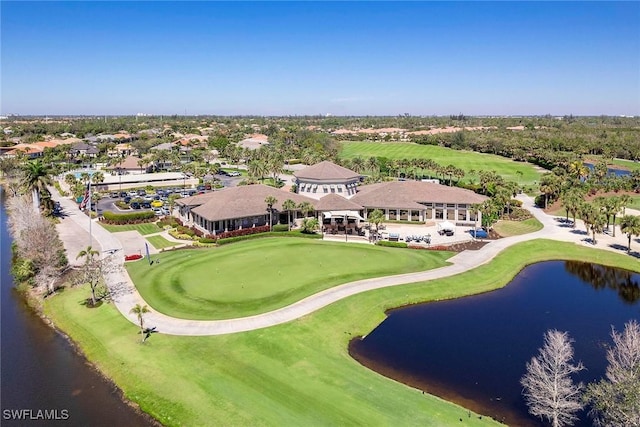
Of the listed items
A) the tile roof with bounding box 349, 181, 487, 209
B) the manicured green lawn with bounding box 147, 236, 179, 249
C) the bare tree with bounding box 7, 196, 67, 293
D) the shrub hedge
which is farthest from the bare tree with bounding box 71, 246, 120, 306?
the tile roof with bounding box 349, 181, 487, 209

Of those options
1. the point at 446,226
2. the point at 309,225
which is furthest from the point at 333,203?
the point at 446,226

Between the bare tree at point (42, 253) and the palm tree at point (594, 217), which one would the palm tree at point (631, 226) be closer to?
the palm tree at point (594, 217)

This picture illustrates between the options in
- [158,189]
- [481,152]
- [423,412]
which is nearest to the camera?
[423,412]

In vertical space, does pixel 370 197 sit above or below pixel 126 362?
above

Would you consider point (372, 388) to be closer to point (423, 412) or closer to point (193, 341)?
point (423, 412)

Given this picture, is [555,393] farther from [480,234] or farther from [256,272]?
[480,234]

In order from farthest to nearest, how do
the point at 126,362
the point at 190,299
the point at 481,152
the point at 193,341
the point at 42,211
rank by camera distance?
the point at 481,152
the point at 42,211
the point at 190,299
the point at 193,341
the point at 126,362

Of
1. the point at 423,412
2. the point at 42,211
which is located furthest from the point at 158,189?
the point at 423,412
